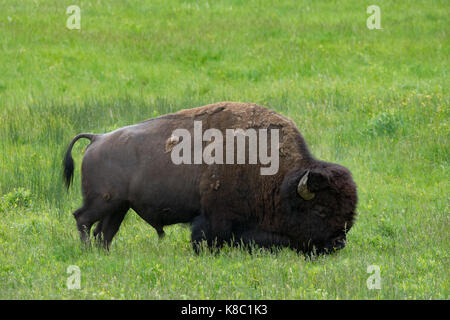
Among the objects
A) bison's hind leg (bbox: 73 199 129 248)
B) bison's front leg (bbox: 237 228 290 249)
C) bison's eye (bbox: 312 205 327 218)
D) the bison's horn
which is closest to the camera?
the bison's horn

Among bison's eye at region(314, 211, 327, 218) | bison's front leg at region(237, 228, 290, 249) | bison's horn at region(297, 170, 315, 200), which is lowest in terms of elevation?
bison's front leg at region(237, 228, 290, 249)

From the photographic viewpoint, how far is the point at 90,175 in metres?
7.46

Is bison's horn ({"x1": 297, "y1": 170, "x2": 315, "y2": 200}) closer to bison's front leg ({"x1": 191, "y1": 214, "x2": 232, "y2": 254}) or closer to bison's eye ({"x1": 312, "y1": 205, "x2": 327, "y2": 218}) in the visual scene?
bison's eye ({"x1": 312, "y1": 205, "x2": 327, "y2": 218})

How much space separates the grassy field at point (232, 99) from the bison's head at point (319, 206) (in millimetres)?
261

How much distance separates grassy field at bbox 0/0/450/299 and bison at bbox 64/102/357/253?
337 mm

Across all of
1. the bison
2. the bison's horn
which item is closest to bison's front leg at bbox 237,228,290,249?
the bison

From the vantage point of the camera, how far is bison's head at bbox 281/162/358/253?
6797 millimetres

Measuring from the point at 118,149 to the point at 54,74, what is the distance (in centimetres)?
985

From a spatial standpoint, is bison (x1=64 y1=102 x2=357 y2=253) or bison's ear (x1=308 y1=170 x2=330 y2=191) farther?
bison (x1=64 y1=102 x2=357 y2=253)

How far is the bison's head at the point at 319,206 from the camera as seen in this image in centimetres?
680

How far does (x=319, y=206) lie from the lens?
6938 millimetres

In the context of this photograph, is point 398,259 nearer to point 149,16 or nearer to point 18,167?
point 18,167

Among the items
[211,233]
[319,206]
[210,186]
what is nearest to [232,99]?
[210,186]

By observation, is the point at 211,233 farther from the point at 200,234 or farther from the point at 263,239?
the point at 263,239
